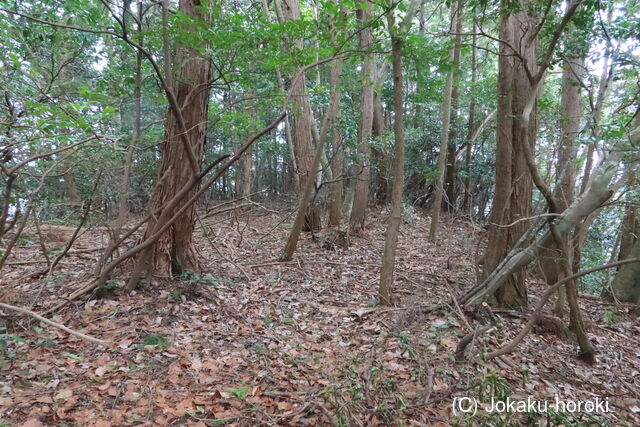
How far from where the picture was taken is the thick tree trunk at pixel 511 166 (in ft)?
15.2

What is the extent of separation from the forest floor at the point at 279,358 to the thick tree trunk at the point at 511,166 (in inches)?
19.7

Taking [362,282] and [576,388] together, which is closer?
[576,388]

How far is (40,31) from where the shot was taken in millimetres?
4449

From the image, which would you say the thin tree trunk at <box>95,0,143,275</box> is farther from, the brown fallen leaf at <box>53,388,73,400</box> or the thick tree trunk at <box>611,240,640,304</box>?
the thick tree trunk at <box>611,240,640,304</box>

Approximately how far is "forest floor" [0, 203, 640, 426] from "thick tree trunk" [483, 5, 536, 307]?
0.50 m

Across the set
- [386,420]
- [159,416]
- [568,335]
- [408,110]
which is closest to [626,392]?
[568,335]

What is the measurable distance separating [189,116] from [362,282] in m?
3.75

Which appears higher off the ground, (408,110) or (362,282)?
(408,110)

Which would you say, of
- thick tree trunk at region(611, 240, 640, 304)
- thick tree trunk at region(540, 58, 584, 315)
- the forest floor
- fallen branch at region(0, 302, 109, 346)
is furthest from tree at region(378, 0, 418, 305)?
thick tree trunk at region(611, 240, 640, 304)

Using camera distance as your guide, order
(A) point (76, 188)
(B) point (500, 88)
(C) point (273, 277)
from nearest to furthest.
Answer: (B) point (500, 88), (C) point (273, 277), (A) point (76, 188)

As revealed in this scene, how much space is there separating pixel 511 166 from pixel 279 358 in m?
3.78

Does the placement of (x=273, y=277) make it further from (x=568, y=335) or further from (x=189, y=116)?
(x=568, y=335)

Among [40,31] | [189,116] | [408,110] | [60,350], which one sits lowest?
[60,350]

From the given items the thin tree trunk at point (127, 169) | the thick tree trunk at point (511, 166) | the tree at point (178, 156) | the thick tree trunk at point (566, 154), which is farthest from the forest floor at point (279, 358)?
the thick tree trunk at point (566, 154)
